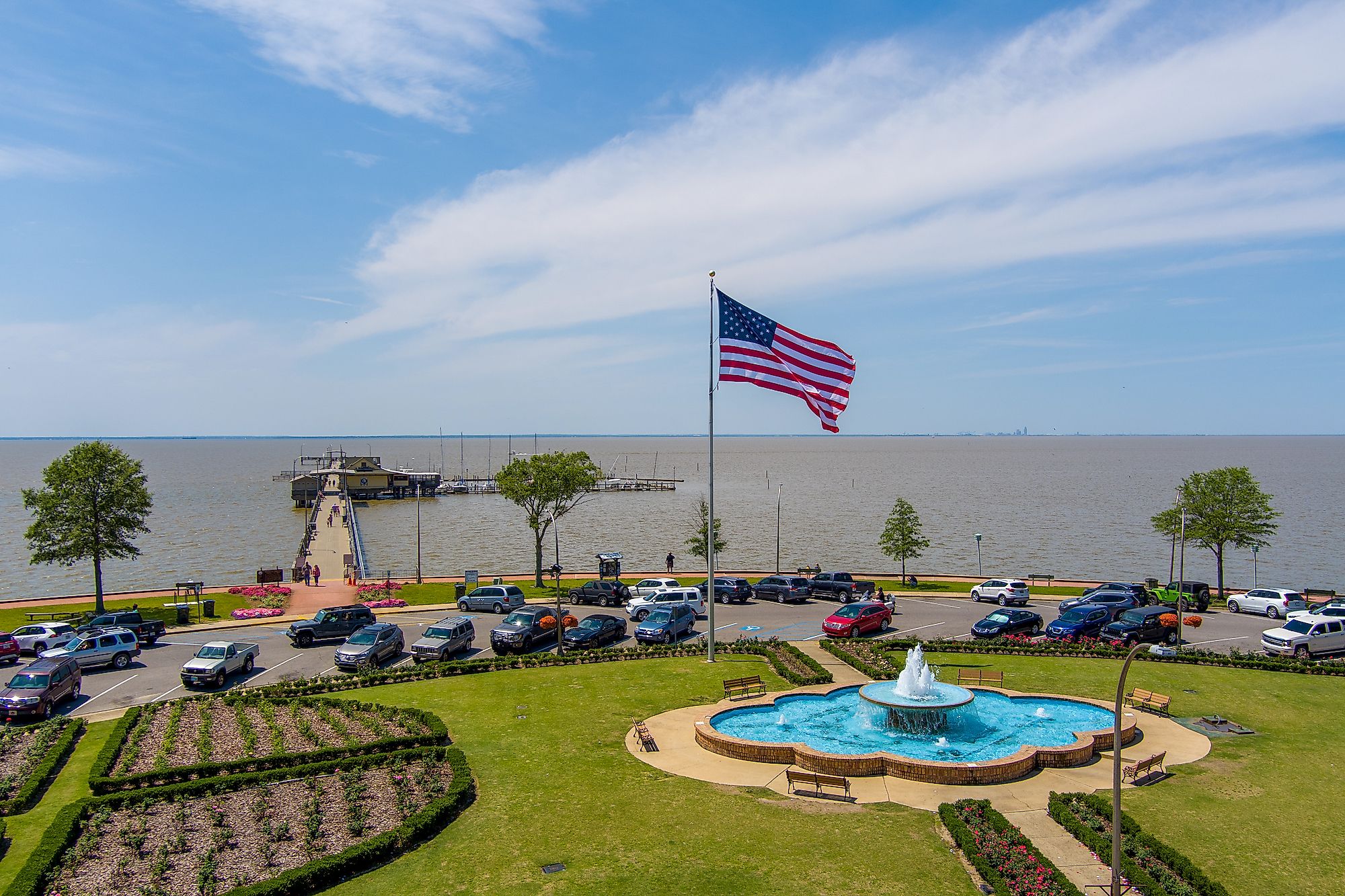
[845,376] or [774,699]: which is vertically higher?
[845,376]

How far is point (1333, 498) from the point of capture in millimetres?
138750

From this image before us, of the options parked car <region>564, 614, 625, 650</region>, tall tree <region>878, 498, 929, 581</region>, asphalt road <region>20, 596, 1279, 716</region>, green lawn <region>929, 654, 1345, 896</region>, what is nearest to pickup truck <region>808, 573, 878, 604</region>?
asphalt road <region>20, 596, 1279, 716</region>

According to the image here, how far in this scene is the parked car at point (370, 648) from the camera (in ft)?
108

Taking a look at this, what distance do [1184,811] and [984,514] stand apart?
10037cm

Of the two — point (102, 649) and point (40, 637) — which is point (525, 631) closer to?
point (102, 649)

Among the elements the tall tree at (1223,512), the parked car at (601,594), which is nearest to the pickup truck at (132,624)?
the parked car at (601,594)

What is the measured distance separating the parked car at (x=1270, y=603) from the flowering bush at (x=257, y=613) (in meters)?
51.0

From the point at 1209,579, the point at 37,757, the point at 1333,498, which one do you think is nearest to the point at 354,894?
the point at 37,757

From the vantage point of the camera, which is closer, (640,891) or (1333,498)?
(640,891)

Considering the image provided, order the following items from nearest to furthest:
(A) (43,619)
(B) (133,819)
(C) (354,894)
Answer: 1. (C) (354,894)
2. (B) (133,819)
3. (A) (43,619)

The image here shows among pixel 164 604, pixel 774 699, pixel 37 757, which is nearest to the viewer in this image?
pixel 37 757

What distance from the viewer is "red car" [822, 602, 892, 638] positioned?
1491 inches

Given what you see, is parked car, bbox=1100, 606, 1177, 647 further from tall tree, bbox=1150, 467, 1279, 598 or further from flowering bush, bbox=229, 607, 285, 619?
Answer: flowering bush, bbox=229, 607, 285, 619

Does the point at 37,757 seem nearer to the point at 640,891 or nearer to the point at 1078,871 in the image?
the point at 640,891
